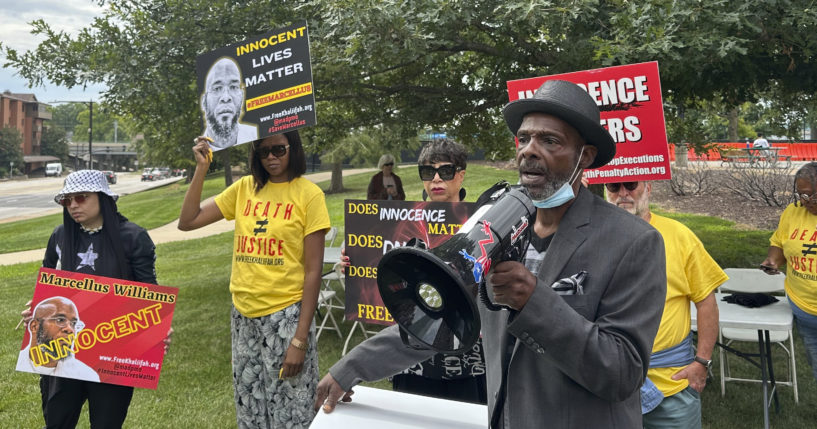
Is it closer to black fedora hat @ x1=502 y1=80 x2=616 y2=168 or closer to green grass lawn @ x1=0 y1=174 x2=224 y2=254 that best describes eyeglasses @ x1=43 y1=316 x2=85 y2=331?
black fedora hat @ x1=502 y1=80 x2=616 y2=168

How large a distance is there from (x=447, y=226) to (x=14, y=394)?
4.39 meters

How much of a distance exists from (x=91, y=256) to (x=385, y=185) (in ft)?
18.0

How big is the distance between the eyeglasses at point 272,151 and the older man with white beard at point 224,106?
0.31ft

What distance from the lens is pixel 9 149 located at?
7156 cm

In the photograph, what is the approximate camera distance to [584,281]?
4.85 ft

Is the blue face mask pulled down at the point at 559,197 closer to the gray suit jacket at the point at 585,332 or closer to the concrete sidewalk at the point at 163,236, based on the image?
the gray suit jacket at the point at 585,332

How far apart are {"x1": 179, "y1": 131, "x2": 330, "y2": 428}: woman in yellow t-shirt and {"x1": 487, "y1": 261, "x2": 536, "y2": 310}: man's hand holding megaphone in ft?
7.01

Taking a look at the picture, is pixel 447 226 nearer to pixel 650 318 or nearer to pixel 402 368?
pixel 402 368

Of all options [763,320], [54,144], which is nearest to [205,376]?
[763,320]

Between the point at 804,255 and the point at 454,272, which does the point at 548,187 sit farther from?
the point at 804,255

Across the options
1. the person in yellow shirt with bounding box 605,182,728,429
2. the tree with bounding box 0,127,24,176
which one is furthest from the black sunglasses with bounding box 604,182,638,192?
the tree with bounding box 0,127,24,176

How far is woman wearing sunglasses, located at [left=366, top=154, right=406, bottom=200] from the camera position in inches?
344

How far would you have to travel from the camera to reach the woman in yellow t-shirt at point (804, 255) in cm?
421

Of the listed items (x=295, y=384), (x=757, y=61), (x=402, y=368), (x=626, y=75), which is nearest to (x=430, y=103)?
(x=757, y=61)
